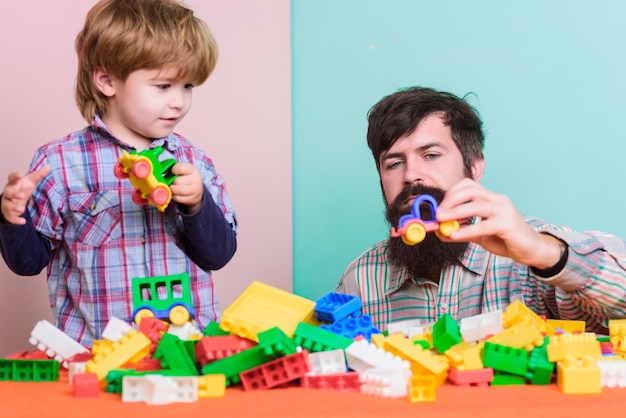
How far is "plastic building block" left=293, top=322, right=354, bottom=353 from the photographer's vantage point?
2.78ft

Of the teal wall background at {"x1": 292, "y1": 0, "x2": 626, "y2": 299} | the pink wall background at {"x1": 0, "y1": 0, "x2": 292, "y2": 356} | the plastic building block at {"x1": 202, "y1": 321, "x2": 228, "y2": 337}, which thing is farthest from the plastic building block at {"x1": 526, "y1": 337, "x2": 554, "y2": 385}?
the teal wall background at {"x1": 292, "y1": 0, "x2": 626, "y2": 299}

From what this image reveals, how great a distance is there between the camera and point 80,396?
2.60 feet

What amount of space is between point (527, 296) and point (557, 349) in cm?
64

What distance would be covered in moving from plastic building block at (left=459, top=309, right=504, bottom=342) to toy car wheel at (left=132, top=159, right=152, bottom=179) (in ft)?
1.49

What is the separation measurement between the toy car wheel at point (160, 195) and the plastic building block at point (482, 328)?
430 mm

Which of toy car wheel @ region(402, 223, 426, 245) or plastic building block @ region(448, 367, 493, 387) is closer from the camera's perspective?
plastic building block @ region(448, 367, 493, 387)

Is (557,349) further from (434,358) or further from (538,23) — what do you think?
(538,23)

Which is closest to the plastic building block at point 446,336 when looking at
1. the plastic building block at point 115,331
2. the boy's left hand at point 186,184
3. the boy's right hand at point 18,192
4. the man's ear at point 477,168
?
the plastic building block at point 115,331

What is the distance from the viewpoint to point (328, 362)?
83 centimetres

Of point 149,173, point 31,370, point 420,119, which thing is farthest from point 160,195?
point 420,119

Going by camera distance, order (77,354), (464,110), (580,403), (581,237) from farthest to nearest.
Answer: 1. (464,110)
2. (581,237)
3. (77,354)
4. (580,403)

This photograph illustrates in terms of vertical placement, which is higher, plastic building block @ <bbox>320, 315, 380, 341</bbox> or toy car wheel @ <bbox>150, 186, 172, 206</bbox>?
toy car wheel @ <bbox>150, 186, 172, 206</bbox>

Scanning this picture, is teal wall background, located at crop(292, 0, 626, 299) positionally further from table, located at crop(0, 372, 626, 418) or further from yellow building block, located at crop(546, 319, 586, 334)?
table, located at crop(0, 372, 626, 418)

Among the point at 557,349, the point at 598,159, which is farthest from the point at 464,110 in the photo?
the point at 557,349
